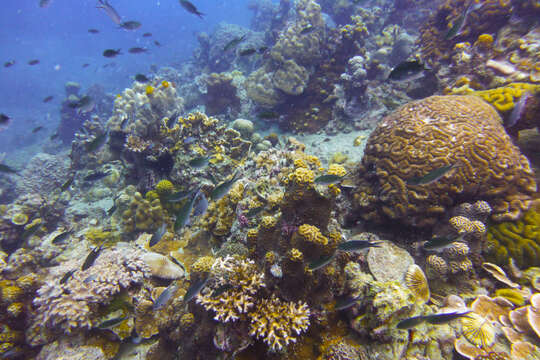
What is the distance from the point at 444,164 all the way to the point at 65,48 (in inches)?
4355

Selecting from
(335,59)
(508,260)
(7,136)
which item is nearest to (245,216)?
(508,260)

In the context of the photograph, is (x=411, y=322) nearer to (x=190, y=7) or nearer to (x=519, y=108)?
(x=519, y=108)

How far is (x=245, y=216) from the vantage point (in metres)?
3.89

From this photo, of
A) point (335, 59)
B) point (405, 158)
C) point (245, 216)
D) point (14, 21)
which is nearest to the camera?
point (245, 216)

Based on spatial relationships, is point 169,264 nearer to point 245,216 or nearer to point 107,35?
point 245,216

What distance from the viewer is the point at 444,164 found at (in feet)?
13.3

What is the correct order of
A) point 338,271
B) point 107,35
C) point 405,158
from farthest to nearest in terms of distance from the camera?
point 107,35 < point 405,158 < point 338,271

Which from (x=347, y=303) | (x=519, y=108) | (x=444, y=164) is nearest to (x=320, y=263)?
(x=347, y=303)

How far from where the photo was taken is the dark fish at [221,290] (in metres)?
2.70

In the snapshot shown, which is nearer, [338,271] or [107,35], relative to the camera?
[338,271]

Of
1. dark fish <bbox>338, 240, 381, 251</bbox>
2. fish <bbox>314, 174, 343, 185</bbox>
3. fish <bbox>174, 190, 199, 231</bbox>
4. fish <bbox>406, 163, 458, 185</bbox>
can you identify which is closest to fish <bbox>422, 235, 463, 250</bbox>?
fish <bbox>406, 163, 458, 185</bbox>

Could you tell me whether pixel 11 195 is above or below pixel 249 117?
below

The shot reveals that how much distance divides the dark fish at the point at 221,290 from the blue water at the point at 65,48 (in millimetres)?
32137

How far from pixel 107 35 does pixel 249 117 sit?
101 meters
